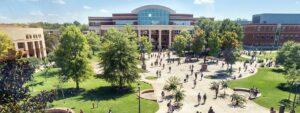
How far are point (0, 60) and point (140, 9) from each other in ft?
256

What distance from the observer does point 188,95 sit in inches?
1053

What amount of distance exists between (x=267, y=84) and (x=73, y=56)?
2807cm

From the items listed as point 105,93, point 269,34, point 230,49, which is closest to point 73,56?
point 105,93

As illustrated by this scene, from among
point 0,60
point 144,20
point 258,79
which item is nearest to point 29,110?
point 0,60

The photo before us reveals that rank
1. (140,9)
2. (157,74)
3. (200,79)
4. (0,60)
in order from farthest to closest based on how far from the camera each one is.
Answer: (140,9)
(157,74)
(200,79)
(0,60)

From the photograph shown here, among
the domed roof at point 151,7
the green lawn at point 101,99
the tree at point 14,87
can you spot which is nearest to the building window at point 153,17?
the domed roof at point 151,7

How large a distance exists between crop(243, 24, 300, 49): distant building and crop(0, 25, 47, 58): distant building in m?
74.1

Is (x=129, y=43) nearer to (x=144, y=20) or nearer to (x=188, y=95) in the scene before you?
(x=188, y=95)

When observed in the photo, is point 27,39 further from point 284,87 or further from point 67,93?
point 284,87

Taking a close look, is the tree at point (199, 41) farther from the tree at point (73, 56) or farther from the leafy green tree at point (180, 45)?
the tree at point (73, 56)

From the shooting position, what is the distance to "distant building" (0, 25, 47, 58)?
4928 centimetres

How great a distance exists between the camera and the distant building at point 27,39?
162ft

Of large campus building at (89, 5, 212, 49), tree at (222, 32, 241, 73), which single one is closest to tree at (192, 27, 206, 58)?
tree at (222, 32, 241, 73)

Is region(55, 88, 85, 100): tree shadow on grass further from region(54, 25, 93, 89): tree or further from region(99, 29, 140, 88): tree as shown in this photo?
region(99, 29, 140, 88): tree
